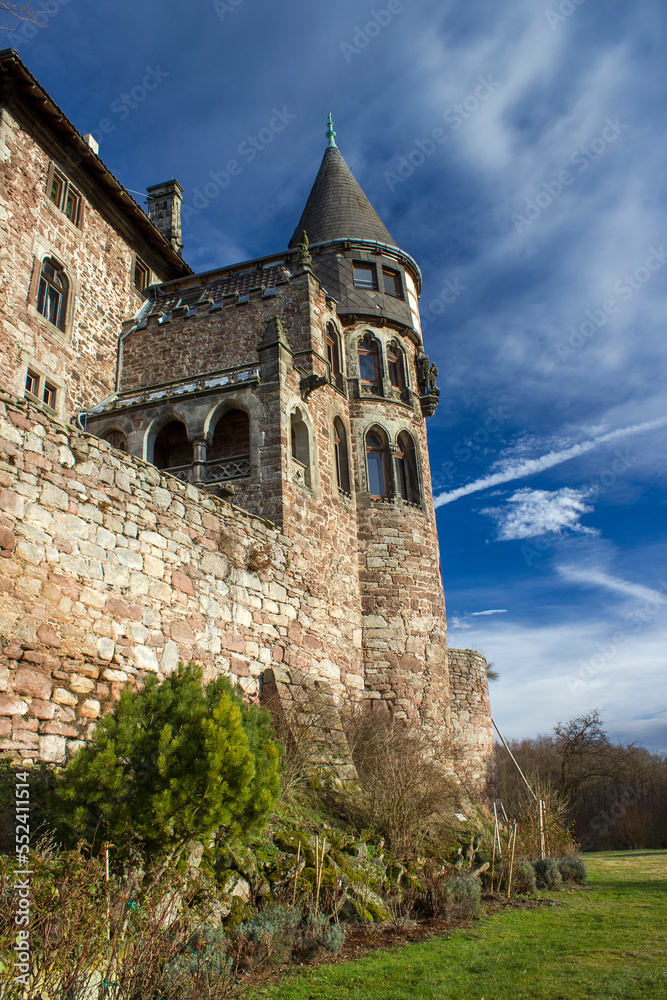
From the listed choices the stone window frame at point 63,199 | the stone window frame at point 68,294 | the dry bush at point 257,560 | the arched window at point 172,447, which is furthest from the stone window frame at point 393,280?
the dry bush at point 257,560

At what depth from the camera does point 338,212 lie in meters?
21.7

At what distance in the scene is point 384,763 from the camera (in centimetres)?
1109

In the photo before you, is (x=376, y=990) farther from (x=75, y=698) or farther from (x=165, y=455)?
(x=165, y=455)

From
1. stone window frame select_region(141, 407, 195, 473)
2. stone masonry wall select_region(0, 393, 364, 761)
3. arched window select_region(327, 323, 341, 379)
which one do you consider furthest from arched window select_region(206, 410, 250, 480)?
stone masonry wall select_region(0, 393, 364, 761)

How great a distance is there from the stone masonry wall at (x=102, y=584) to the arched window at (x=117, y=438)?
16.3 feet

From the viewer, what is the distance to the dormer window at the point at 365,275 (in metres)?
20.3

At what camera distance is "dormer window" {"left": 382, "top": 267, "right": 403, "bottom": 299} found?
20750 mm

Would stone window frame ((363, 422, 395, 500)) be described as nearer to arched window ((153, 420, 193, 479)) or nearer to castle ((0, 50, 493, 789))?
castle ((0, 50, 493, 789))

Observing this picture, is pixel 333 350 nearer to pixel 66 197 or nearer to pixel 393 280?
pixel 393 280

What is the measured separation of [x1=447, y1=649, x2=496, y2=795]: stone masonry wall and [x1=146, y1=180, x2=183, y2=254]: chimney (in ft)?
55.5

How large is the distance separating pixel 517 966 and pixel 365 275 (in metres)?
17.4

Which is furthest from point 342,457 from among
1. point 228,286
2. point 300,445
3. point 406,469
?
point 228,286

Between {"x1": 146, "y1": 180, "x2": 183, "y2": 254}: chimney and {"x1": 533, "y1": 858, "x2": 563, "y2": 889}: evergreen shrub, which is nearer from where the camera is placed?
{"x1": 533, "y1": 858, "x2": 563, "y2": 889}: evergreen shrub

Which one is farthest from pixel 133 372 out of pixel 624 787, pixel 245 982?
pixel 624 787
